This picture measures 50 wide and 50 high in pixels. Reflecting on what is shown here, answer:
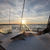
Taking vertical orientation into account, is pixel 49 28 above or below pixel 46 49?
above

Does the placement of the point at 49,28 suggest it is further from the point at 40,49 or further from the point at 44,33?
the point at 40,49

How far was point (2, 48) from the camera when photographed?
1.59m

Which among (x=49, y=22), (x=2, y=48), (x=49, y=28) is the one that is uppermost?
(x=49, y=22)

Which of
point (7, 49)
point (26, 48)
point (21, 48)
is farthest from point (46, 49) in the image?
point (7, 49)

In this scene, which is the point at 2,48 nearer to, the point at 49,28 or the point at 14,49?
the point at 14,49

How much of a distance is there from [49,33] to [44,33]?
18 cm

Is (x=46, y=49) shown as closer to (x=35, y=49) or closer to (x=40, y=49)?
(x=40, y=49)

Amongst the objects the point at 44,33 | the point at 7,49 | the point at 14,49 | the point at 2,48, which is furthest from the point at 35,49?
the point at 44,33

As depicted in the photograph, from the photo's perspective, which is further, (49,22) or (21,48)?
(49,22)

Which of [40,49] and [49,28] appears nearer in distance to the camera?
[40,49]

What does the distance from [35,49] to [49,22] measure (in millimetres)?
1369

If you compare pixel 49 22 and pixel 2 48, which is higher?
pixel 49 22

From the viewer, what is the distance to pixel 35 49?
4.98ft

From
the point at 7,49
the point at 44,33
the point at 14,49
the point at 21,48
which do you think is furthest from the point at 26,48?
the point at 44,33
